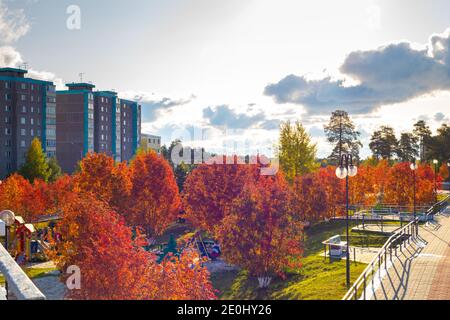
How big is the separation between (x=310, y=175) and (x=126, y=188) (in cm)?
1751

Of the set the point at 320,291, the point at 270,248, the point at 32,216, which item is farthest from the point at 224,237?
the point at 32,216

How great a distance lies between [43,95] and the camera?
84.8 meters

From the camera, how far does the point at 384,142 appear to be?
95.8m

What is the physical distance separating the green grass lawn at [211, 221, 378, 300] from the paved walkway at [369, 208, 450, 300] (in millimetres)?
2292

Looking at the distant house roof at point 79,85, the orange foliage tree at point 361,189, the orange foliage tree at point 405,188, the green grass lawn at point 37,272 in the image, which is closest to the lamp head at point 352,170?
the green grass lawn at point 37,272

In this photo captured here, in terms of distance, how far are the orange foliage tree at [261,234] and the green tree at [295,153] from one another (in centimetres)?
2927

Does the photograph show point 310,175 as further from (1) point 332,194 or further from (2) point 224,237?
(2) point 224,237

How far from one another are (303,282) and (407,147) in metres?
77.0

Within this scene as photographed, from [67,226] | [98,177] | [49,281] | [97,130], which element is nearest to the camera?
[67,226]

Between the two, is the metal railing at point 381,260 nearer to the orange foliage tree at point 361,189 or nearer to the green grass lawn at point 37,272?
the orange foliage tree at point 361,189

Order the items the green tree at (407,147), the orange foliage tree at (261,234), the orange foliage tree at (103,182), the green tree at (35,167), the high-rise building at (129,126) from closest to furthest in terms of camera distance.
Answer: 1. the orange foliage tree at (261,234)
2. the orange foliage tree at (103,182)
3. the green tree at (35,167)
4. the green tree at (407,147)
5. the high-rise building at (129,126)

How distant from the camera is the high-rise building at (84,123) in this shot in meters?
97.3

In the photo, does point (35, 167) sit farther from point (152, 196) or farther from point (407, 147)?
point (407, 147)

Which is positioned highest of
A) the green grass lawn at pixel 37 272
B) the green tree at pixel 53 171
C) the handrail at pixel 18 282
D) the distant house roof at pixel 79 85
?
the distant house roof at pixel 79 85
